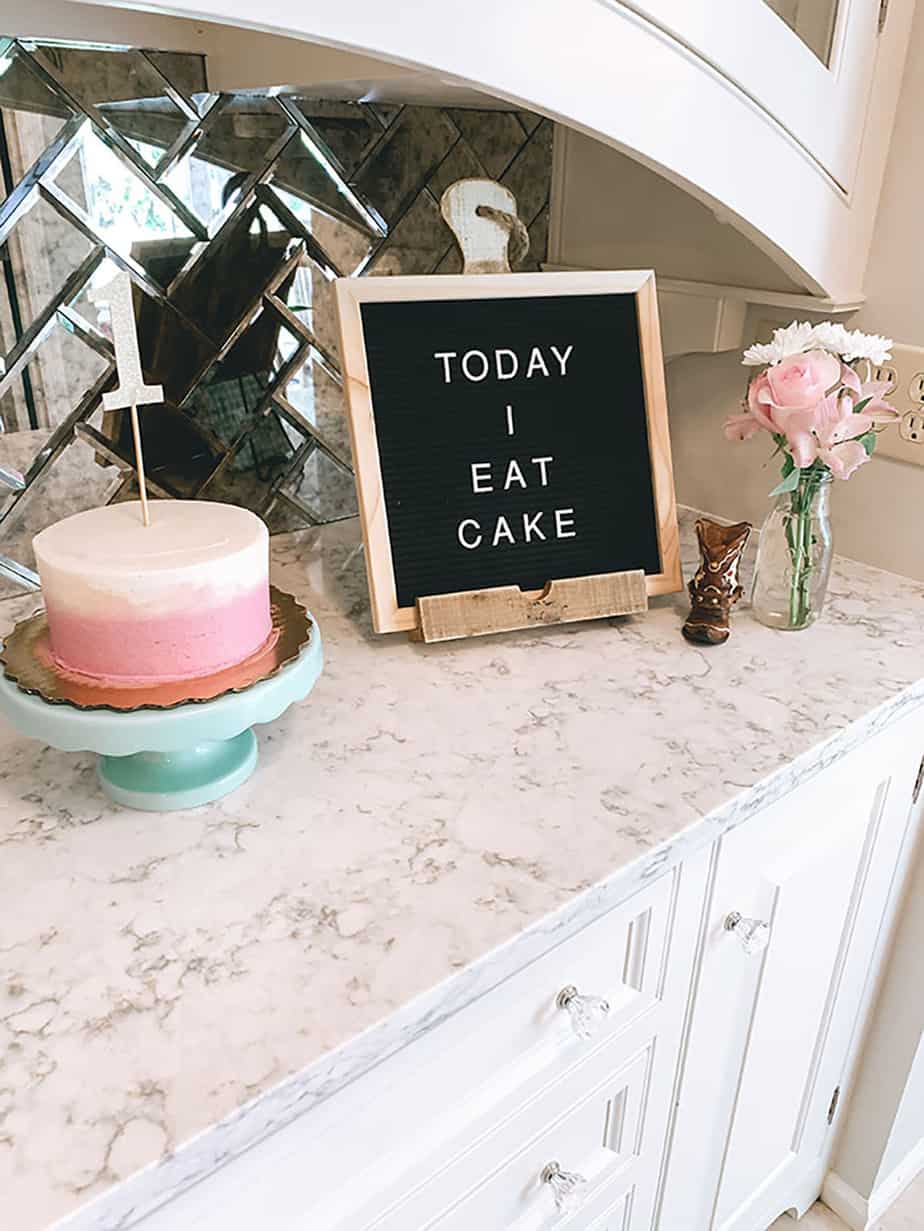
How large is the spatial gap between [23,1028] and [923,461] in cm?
111

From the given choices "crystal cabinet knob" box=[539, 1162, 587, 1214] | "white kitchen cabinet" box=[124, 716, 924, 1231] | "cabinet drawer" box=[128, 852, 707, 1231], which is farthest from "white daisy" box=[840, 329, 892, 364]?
"crystal cabinet knob" box=[539, 1162, 587, 1214]

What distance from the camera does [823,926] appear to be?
115 centimetres

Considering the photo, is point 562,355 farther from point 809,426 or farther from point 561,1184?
point 561,1184

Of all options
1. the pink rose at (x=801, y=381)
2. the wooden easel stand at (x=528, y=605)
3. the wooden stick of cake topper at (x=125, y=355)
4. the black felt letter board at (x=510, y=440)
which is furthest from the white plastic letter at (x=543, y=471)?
the wooden stick of cake topper at (x=125, y=355)

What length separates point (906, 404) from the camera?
123cm

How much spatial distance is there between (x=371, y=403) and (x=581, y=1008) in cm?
60

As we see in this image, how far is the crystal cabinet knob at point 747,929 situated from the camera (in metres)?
0.97

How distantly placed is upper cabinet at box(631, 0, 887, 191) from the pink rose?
0.24 m

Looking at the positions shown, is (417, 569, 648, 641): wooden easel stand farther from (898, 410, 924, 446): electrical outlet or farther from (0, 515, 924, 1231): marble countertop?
(898, 410, 924, 446): electrical outlet

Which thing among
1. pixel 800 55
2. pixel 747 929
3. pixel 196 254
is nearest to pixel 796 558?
pixel 747 929

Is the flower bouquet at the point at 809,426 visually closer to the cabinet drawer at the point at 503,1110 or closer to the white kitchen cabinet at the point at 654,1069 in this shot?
the white kitchen cabinet at the point at 654,1069

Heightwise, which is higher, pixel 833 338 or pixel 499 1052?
pixel 833 338

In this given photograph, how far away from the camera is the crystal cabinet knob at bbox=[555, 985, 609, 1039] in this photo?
2.60 feet

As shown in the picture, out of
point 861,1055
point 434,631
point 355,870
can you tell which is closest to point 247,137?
point 434,631
